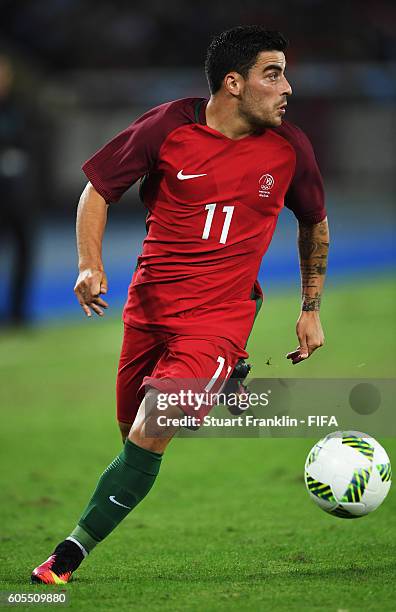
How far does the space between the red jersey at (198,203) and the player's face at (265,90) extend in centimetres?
14

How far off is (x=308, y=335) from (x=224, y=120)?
39.4 inches

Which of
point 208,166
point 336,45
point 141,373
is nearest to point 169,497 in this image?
point 141,373

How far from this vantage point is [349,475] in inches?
175

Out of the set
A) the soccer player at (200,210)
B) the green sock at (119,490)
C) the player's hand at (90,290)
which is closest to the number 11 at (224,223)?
the soccer player at (200,210)

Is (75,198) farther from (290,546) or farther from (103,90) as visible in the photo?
(290,546)

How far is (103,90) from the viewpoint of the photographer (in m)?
17.0

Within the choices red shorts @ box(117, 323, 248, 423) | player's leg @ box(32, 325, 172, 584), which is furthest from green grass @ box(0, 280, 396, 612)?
red shorts @ box(117, 323, 248, 423)

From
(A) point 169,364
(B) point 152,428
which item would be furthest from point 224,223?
(B) point 152,428

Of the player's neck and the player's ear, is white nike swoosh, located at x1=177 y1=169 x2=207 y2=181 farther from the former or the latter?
the player's ear

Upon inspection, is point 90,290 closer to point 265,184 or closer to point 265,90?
point 265,184

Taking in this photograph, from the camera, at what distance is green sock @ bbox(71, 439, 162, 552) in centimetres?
428

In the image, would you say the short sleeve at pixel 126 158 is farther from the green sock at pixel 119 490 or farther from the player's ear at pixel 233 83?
the green sock at pixel 119 490

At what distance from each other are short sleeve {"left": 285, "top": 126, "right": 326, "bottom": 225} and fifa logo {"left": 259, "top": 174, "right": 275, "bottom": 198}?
0.44 feet

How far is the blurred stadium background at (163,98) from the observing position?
15.6 m
